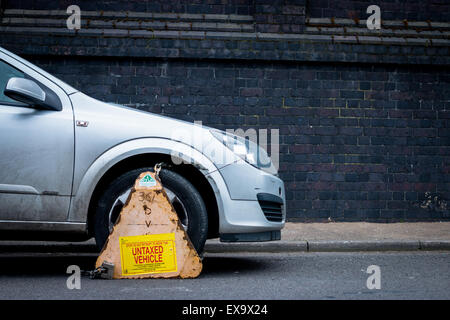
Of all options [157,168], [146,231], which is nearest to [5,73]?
[157,168]

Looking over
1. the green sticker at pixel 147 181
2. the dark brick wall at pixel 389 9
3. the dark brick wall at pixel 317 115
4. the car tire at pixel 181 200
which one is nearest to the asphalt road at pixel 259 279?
the car tire at pixel 181 200

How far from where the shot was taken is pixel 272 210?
5371 millimetres

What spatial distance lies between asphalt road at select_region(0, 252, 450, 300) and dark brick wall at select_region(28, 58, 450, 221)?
260cm

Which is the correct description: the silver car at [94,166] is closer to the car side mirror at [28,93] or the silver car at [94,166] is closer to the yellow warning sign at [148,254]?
A: the car side mirror at [28,93]

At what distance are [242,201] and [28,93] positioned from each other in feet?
6.28

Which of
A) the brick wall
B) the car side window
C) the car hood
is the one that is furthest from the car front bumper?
the brick wall

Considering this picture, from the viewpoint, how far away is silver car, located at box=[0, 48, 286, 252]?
502cm

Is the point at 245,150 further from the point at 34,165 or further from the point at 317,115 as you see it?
the point at 317,115

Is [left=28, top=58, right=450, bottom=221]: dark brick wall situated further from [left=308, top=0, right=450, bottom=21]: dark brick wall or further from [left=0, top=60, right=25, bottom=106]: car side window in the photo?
[left=0, top=60, right=25, bottom=106]: car side window

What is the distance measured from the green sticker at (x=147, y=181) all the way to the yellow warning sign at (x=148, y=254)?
403mm

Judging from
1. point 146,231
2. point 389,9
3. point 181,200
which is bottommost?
point 146,231
